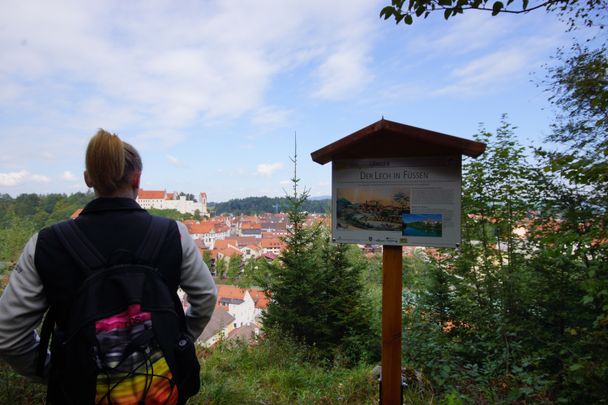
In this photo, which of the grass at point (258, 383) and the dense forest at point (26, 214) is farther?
the dense forest at point (26, 214)

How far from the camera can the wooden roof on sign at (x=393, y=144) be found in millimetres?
2262

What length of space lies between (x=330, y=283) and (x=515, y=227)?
4185mm

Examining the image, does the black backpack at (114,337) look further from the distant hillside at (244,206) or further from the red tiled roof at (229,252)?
the distant hillside at (244,206)

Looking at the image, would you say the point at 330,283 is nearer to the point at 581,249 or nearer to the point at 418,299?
the point at 418,299

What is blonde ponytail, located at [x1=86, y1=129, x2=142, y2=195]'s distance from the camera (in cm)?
134

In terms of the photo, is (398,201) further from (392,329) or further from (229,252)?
(229,252)

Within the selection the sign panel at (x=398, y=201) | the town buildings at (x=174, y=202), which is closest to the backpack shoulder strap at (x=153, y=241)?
the sign panel at (x=398, y=201)

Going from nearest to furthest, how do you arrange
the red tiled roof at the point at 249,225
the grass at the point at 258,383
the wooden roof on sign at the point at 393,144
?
the wooden roof on sign at the point at 393,144 < the grass at the point at 258,383 < the red tiled roof at the point at 249,225

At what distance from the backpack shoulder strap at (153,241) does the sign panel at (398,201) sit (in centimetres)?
149

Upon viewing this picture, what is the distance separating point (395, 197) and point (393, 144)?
0.38 meters

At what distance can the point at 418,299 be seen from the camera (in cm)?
597

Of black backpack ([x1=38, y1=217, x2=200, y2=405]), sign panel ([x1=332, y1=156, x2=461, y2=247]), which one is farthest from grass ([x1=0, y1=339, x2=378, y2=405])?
black backpack ([x1=38, y1=217, x2=200, y2=405])

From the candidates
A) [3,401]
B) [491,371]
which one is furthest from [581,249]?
[3,401]

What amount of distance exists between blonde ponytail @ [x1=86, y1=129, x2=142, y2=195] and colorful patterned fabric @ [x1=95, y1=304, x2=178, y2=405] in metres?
0.50
